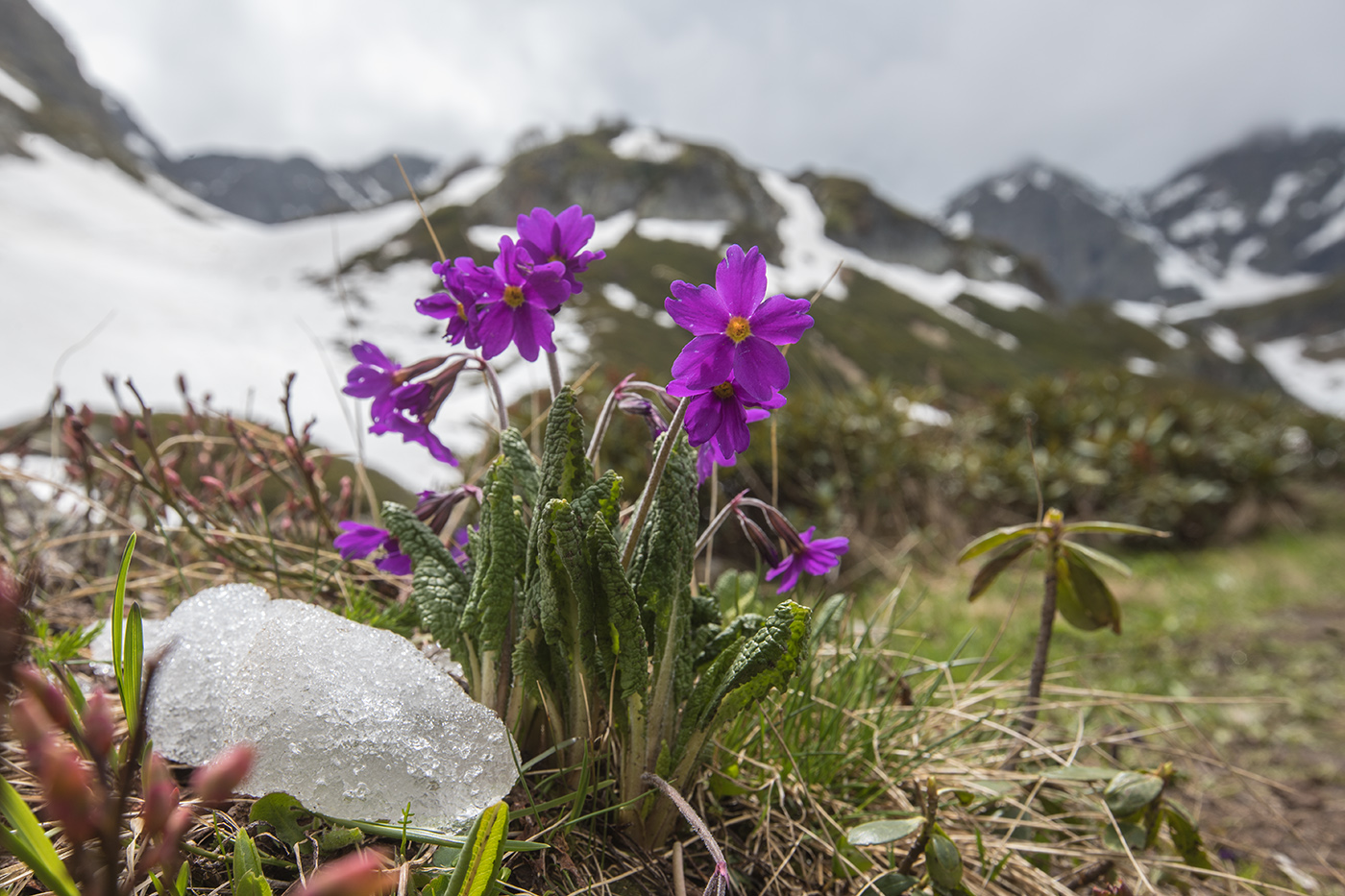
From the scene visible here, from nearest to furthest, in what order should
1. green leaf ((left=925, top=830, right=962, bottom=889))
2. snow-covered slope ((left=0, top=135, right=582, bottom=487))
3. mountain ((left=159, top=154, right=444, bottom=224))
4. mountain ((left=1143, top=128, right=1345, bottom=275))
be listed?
green leaf ((left=925, top=830, right=962, bottom=889)) < snow-covered slope ((left=0, top=135, right=582, bottom=487)) < mountain ((left=159, top=154, right=444, bottom=224)) < mountain ((left=1143, top=128, right=1345, bottom=275))

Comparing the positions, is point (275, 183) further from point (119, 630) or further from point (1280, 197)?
point (1280, 197)

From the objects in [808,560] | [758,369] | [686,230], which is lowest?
[808,560]

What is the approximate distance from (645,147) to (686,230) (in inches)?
711

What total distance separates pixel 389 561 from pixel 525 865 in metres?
0.57

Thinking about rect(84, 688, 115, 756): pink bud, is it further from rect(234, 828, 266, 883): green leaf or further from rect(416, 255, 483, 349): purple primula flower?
rect(416, 255, 483, 349): purple primula flower

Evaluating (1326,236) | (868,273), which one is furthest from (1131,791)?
Result: (1326,236)

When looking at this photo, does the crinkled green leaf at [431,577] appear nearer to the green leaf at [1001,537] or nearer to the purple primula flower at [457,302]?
the purple primula flower at [457,302]

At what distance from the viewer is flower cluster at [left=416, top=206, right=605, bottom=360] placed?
1064mm

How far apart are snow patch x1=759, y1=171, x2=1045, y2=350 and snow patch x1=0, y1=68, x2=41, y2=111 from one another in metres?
53.2

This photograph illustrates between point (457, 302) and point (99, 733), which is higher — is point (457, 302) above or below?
above

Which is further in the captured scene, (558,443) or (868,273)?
(868,273)

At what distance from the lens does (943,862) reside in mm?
1020

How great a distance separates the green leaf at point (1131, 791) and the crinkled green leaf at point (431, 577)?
1.21 metres

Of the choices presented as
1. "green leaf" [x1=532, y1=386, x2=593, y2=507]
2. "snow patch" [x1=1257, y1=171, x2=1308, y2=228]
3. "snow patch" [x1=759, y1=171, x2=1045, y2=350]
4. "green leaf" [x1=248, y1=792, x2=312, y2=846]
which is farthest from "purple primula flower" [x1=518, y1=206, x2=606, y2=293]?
"snow patch" [x1=1257, y1=171, x2=1308, y2=228]
